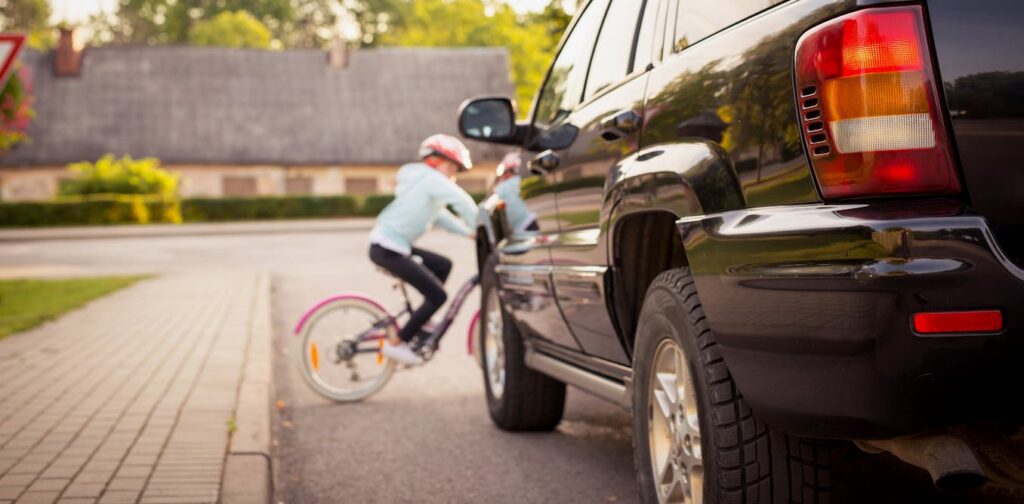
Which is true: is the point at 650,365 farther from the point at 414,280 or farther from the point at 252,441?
the point at 414,280

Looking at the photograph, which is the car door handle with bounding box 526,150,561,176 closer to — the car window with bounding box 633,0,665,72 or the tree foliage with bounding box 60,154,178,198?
the car window with bounding box 633,0,665,72

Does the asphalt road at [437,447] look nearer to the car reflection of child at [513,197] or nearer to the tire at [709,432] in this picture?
the car reflection of child at [513,197]

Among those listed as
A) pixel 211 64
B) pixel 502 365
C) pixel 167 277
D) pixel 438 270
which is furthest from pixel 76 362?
pixel 211 64

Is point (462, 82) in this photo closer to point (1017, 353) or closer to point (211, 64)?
point (211, 64)

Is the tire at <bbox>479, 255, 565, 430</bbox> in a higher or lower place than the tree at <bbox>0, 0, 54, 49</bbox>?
lower

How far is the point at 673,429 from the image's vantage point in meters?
3.85

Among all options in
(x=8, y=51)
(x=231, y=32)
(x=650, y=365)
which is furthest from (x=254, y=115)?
(x=650, y=365)

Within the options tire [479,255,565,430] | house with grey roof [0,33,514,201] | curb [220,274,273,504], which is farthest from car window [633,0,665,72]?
house with grey roof [0,33,514,201]

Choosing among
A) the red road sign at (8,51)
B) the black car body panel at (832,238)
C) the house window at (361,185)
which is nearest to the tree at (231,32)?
the house window at (361,185)

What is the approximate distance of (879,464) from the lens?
418 centimetres

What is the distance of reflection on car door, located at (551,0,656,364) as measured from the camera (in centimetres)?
439

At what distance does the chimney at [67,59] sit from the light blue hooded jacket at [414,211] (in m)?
50.5

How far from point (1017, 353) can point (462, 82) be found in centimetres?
5605

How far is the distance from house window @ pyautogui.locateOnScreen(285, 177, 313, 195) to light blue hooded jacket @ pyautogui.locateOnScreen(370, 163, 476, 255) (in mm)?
46558
